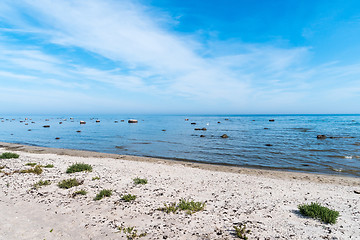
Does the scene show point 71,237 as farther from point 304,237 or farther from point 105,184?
point 304,237

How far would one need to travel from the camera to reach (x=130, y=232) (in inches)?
253

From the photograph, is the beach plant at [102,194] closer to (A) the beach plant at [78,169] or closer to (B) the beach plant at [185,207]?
(B) the beach plant at [185,207]

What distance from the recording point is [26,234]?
6293mm

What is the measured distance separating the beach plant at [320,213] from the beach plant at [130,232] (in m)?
6.53

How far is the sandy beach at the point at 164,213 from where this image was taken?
254 inches

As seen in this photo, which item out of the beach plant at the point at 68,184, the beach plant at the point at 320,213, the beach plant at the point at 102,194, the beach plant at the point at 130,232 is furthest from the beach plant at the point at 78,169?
the beach plant at the point at 320,213

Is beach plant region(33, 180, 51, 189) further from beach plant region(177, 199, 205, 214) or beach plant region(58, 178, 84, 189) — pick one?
beach plant region(177, 199, 205, 214)

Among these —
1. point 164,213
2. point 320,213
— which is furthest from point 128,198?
point 320,213

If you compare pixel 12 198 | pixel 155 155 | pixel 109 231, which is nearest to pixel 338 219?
pixel 109 231

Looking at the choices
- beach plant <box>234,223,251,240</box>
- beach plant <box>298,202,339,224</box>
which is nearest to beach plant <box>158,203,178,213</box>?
beach plant <box>234,223,251,240</box>

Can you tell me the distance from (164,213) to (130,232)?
171 centimetres

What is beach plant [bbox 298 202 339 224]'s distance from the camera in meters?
7.03

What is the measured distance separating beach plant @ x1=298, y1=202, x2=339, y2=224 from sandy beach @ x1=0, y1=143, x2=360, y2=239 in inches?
9.1

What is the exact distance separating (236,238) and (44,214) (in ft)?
24.8
